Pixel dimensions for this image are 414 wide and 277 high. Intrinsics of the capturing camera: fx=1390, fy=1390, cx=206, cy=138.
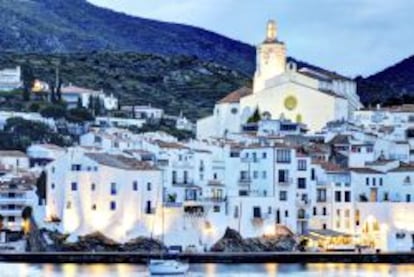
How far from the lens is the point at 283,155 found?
62062mm

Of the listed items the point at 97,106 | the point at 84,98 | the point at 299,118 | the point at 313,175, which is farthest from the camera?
the point at 84,98

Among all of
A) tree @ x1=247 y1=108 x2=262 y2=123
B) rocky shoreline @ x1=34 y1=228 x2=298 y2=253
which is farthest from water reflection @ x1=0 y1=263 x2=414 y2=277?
tree @ x1=247 y1=108 x2=262 y2=123

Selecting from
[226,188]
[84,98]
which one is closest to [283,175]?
[226,188]

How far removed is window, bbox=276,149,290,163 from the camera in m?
61.8

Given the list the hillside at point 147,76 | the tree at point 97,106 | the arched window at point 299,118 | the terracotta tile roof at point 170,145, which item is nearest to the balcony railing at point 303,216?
the terracotta tile roof at point 170,145

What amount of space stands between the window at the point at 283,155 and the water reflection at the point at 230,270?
19.7ft

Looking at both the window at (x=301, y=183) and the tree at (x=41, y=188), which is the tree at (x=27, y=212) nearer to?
the tree at (x=41, y=188)

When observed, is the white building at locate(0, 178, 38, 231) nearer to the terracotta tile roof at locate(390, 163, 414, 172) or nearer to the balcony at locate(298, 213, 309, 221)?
the balcony at locate(298, 213, 309, 221)

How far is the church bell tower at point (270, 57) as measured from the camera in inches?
3548

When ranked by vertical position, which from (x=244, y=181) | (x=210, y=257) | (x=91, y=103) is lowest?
(x=210, y=257)

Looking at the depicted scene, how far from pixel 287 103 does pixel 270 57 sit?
7893 millimetres

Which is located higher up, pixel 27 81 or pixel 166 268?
pixel 27 81

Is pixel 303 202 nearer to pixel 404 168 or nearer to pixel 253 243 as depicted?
pixel 253 243

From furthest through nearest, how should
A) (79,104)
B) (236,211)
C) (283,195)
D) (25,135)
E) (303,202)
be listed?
(79,104) < (25,135) < (303,202) < (283,195) < (236,211)
